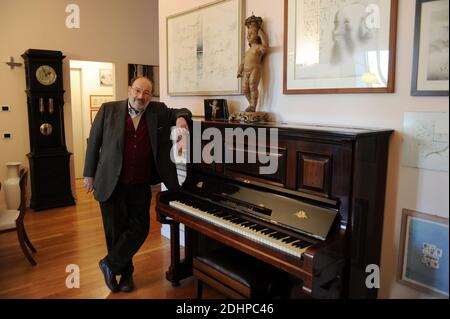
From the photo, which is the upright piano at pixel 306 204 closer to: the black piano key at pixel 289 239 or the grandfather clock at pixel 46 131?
the black piano key at pixel 289 239

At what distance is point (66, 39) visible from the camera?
509 cm

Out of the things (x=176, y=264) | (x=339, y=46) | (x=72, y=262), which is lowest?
(x=72, y=262)

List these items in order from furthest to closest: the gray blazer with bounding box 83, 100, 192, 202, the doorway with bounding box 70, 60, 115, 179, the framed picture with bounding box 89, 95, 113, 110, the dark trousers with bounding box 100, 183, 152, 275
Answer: the framed picture with bounding box 89, 95, 113, 110 < the doorway with bounding box 70, 60, 115, 179 < the dark trousers with bounding box 100, 183, 152, 275 < the gray blazer with bounding box 83, 100, 192, 202

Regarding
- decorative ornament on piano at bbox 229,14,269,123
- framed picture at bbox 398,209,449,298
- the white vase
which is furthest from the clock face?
framed picture at bbox 398,209,449,298

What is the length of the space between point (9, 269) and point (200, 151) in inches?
75.5

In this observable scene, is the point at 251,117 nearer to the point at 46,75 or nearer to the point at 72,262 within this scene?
the point at 72,262

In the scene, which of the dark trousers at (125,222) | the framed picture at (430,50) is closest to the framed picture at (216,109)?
the dark trousers at (125,222)

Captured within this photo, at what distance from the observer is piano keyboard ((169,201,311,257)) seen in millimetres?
1834

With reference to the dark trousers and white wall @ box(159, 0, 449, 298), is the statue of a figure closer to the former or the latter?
white wall @ box(159, 0, 449, 298)

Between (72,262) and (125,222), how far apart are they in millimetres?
891

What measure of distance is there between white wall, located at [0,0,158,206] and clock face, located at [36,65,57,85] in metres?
0.25

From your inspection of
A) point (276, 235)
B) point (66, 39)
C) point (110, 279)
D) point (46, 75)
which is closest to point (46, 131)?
point (46, 75)
